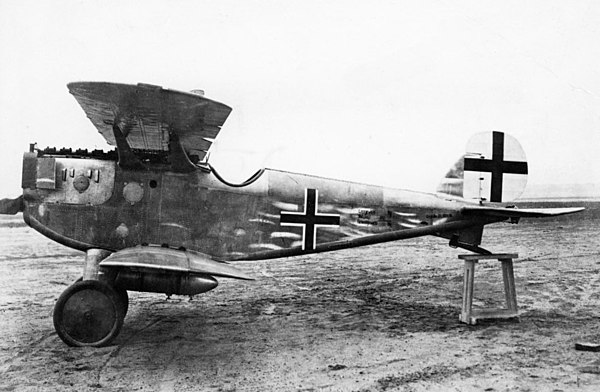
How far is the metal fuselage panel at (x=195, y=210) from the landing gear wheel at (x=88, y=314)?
2.39 ft

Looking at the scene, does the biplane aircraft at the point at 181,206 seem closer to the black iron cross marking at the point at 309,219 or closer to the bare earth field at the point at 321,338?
the black iron cross marking at the point at 309,219

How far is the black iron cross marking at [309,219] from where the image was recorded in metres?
6.69

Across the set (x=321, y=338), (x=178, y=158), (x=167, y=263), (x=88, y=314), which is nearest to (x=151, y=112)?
(x=178, y=158)

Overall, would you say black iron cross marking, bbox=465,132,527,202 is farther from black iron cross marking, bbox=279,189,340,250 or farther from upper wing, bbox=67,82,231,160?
upper wing, bbox=67,82,231,160

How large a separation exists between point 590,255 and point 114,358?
12973mm

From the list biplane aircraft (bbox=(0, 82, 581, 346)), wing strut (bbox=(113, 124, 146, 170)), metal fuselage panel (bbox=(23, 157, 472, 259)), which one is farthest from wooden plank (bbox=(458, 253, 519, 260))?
wing strut (bbox=(113, 124, 146, 170))

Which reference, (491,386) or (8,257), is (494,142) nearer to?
(491,386)

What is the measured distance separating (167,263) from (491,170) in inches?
200

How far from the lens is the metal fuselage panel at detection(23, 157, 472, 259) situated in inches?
234

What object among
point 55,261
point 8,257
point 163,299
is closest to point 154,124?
point 163,299

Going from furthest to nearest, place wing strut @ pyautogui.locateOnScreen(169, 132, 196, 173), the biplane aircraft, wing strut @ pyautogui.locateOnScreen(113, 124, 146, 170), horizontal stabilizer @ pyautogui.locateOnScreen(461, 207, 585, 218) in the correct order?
horizontal stabilizer @ pyautogui.locateOnScreen(461, 207, 585, 218) < wing strut @ pyautogui.locateOnScreen(169, 132, 196, 173) < wing strut @ pyautogui.locateOnScreen(113, 124, 146, 170) < the biplane aircraft

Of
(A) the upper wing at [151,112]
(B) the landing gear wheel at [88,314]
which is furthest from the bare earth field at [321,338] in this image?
(A) the upper wing at [151,112]

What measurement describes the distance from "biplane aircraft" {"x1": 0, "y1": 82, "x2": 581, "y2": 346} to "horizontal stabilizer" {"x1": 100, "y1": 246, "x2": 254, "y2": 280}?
2cm

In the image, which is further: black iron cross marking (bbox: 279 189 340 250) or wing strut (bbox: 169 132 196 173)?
black iron cross marking (bbox: 279 189 340 250)
